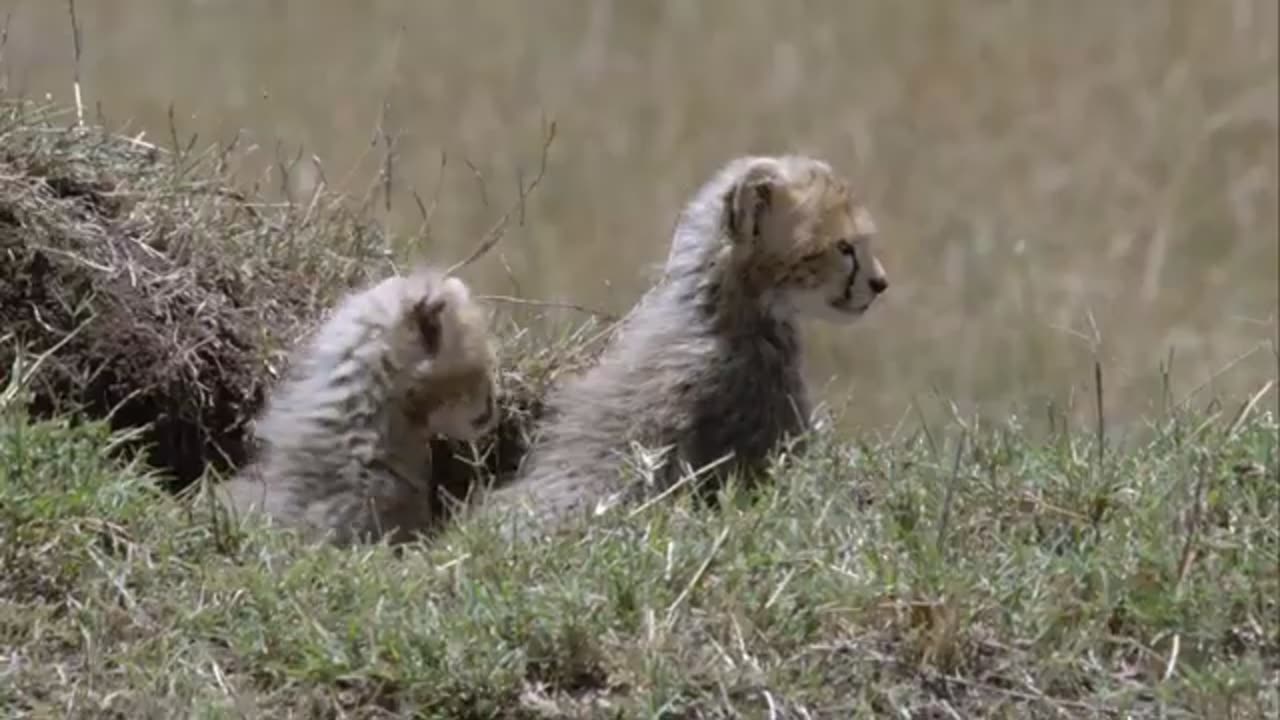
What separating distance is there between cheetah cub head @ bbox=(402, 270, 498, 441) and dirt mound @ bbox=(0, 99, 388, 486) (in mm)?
441

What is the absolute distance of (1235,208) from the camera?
12477 mm

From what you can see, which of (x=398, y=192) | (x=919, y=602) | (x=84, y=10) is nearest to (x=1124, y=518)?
(x=919, y=602)

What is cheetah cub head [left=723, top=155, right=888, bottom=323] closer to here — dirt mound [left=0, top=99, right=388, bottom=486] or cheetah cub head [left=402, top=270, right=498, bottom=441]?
cheetah cub head [left=402, top=270, right=498, bottom=441]

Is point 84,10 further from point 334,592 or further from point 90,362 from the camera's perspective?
point 334,592

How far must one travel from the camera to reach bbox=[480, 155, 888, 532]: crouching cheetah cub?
7.11 metres

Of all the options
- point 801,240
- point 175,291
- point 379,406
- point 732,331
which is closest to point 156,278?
point 175,291

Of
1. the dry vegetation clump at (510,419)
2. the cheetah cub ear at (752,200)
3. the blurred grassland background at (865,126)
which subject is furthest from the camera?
the blurred grassland background at (865,126)

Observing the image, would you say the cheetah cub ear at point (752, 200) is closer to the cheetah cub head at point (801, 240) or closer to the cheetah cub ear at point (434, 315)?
the cheetah cub head at point (801, 240)

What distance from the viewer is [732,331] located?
7285 mm

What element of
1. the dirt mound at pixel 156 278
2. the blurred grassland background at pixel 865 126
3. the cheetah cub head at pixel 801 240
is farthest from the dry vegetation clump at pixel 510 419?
the blurred grassland background at pixel 865 126

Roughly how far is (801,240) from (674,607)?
184cm

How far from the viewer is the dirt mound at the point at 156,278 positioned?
23.2 feet

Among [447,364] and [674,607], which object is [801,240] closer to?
[447,364]

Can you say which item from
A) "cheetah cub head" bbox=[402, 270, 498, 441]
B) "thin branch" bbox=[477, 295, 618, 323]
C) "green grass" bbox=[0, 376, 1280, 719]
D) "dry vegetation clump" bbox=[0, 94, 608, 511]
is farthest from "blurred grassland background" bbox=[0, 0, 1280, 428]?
"green grass" bbox=[0, 376, 1280, 719]
